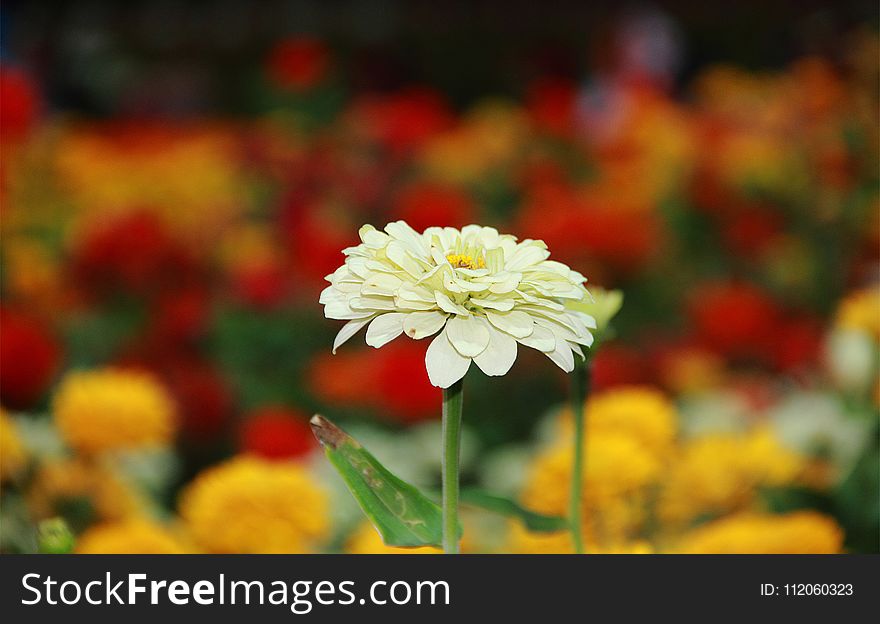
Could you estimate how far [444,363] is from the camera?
31 cm

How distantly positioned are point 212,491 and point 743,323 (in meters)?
0.65

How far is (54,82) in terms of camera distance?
202cm

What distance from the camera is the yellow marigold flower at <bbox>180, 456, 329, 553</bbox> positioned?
1.77 ft

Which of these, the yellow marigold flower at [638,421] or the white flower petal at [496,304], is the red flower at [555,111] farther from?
the white flower petal at [496,304]

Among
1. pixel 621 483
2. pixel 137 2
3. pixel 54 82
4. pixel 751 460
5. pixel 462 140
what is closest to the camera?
pixel 621 483

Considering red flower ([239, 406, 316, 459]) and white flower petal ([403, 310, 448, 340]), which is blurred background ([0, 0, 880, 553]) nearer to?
red flower ([239, 406, 316, 459])

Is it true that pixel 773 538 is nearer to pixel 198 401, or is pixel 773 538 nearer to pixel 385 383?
pixel 385 383

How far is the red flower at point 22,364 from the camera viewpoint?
29.7 inches

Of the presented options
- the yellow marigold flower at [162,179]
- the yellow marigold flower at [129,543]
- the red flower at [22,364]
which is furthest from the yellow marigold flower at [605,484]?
the yellow marigold flower at [162,179]

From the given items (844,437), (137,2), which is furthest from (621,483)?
(137,2)

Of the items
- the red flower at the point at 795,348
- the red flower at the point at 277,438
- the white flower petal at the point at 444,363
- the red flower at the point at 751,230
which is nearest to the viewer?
the white flower petal at the point at 444,363

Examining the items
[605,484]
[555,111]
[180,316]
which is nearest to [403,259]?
[605,484]

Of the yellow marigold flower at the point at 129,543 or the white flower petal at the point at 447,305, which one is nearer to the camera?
the white flower petal at the point at 447,305

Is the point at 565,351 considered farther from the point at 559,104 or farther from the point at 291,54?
the point at 291,54
